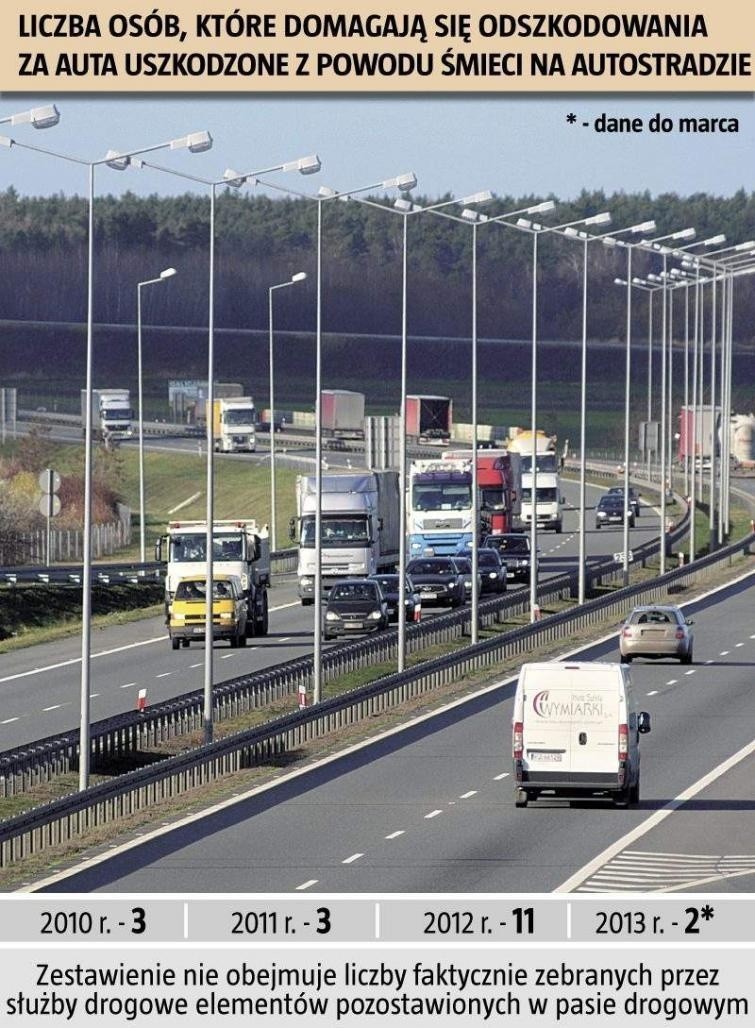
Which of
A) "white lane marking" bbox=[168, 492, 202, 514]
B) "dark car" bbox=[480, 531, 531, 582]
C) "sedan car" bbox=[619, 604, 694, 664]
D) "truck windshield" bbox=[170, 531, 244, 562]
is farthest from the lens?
"white lane marking" bbox=[168, 492, 202, 514]

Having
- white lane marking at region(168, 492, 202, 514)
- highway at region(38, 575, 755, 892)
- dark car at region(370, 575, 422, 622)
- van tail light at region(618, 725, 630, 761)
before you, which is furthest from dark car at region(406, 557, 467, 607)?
white lane marking at region(168, 492, 202, 514)

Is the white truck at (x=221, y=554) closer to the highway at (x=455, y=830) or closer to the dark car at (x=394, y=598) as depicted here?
the dark car at (x=394, y=598)

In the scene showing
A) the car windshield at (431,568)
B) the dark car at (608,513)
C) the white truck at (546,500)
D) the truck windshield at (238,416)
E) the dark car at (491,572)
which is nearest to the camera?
the car windshield at (431,568)

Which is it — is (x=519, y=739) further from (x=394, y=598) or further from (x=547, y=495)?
(x=547, y=495)

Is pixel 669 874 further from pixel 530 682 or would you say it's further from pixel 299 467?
pixel 299 467

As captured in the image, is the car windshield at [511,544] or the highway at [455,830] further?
the car windshield at [511,544]

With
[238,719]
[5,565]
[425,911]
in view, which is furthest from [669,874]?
[5,565]

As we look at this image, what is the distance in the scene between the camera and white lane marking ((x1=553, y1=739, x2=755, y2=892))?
33250mm

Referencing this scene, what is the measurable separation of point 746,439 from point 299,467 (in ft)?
126

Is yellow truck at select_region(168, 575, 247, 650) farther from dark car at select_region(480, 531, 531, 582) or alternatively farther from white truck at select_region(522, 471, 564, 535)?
white truck at select_region(522, 471, 564, 535)

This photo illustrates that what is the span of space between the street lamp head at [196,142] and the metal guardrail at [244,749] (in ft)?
33.1

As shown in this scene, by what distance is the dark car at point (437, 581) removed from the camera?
270 ft

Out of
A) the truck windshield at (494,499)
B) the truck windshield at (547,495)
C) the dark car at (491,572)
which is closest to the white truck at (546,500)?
the truck windshield at (547,495)

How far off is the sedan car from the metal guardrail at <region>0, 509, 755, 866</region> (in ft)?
11.3
